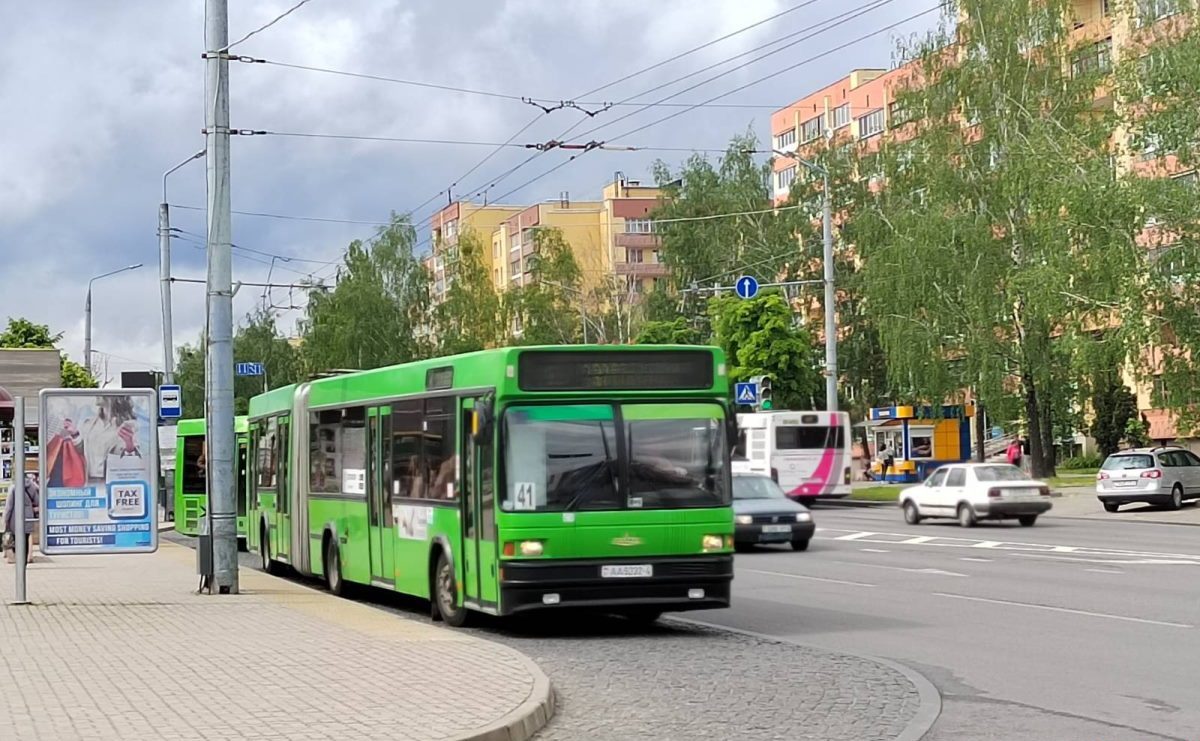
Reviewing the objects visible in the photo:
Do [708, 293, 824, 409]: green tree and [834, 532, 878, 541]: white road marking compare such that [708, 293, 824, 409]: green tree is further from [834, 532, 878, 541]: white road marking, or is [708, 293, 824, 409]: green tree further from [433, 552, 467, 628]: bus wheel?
[433, 552, 467, 628]: bus wheel

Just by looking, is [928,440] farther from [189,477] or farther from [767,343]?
[189,477]

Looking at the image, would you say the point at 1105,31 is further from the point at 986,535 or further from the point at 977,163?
the point at 986,535

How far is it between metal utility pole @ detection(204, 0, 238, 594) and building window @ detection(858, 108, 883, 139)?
242 feet

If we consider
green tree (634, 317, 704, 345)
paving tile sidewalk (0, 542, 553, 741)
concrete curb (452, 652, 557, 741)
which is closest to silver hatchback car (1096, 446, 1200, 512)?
paving tile sidewalk (0, 542, 553, 741)

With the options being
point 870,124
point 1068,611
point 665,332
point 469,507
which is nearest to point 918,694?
point 469,507

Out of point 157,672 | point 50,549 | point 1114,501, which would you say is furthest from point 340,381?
point 1114,501

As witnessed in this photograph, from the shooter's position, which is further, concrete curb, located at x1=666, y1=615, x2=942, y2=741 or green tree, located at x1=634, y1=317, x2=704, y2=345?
green tree, located at x1=634, y1=317, x2=704, y2=345

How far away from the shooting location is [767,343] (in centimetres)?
6875

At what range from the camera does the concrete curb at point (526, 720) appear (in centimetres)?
973

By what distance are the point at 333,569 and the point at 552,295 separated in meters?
75.2

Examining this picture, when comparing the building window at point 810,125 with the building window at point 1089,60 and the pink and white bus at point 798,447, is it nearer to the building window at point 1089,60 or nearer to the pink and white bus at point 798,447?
the building window at point 1089,60

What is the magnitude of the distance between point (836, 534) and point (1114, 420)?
37.8 metres

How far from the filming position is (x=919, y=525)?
132ft

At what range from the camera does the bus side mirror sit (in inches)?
650
